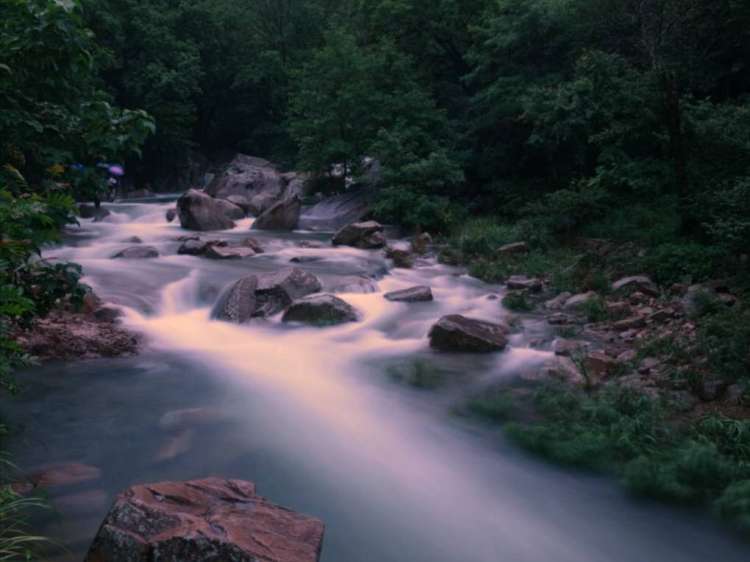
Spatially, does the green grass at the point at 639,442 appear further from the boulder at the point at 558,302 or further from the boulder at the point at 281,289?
the boulder at the point at 281,289

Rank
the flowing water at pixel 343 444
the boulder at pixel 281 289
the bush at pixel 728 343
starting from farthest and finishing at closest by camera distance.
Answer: the boulder at pixel 281 289, the bush at pixel 728 343, the flowing water at pixel 343 444

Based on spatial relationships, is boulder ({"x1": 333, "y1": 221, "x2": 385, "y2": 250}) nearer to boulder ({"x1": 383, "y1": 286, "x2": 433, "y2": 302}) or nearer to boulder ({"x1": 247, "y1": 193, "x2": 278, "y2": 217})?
boulder ({"x1": 383, "y1": 286, "x2": 433, "y2": 302})

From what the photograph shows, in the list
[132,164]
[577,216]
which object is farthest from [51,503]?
[132,164]

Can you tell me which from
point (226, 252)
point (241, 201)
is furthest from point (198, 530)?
point (241, 201)

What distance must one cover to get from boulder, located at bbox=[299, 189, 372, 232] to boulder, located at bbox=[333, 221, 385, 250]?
2962 millimetres

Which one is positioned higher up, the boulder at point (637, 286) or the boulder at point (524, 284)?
the boulder at point (637, 286)

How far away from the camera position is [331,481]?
515 cm

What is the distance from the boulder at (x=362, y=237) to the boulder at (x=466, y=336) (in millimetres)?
7402

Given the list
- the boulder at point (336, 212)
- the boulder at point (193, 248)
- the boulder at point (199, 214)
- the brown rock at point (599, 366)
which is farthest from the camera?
the boulder at point (336, 212)

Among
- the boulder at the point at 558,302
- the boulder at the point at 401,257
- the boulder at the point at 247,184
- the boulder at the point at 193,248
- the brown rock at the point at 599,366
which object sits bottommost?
the boulder at the point at 558,302

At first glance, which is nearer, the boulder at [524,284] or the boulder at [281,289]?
the boulder at [281,289]

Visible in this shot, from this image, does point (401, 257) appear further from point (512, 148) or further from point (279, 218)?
point (279, 218)

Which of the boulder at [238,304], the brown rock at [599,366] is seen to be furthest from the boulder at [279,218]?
the brown rock at [599,366]

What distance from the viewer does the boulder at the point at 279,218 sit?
Result: 747 inches
